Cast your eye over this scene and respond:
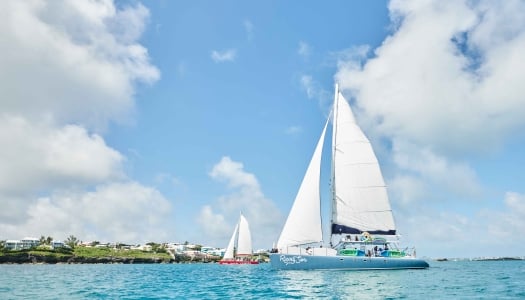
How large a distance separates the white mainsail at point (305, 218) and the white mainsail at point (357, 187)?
3977 millimetres

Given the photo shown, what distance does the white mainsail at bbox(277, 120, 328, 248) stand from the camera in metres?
49.8

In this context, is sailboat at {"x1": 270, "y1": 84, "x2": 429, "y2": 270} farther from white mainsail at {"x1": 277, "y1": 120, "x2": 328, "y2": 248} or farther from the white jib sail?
the white jib sail

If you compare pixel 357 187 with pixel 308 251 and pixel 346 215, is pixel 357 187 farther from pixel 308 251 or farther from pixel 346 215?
pixel 308 251

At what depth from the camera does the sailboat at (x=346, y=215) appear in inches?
1929

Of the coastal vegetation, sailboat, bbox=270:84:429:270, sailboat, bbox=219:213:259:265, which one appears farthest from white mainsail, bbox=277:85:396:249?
the coastal vegetation

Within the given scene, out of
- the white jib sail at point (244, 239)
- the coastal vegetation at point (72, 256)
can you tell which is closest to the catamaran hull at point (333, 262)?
the white jib sail at point (244, 239)

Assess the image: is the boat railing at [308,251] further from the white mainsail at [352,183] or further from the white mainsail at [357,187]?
the white mainsail at [357,187]

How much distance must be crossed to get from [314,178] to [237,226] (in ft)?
237

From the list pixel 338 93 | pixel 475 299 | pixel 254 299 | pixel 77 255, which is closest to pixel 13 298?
pixel 254 299

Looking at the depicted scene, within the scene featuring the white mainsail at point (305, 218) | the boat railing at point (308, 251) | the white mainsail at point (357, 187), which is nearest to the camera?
the boat railing at point (308, 251)

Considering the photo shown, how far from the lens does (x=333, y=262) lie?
48.1 m

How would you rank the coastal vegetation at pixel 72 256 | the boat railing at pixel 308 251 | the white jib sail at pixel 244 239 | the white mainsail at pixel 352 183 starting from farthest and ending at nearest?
the coastal vegetation at pixel 72 256 < the white jib sail at pixel 244 239 < the white mainsail at pixel 352 183 < the boat railing at pixel 308 251

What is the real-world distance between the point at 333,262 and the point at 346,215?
7907 millimetres

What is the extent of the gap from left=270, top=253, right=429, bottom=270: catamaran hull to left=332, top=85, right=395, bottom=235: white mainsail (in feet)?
16.1
